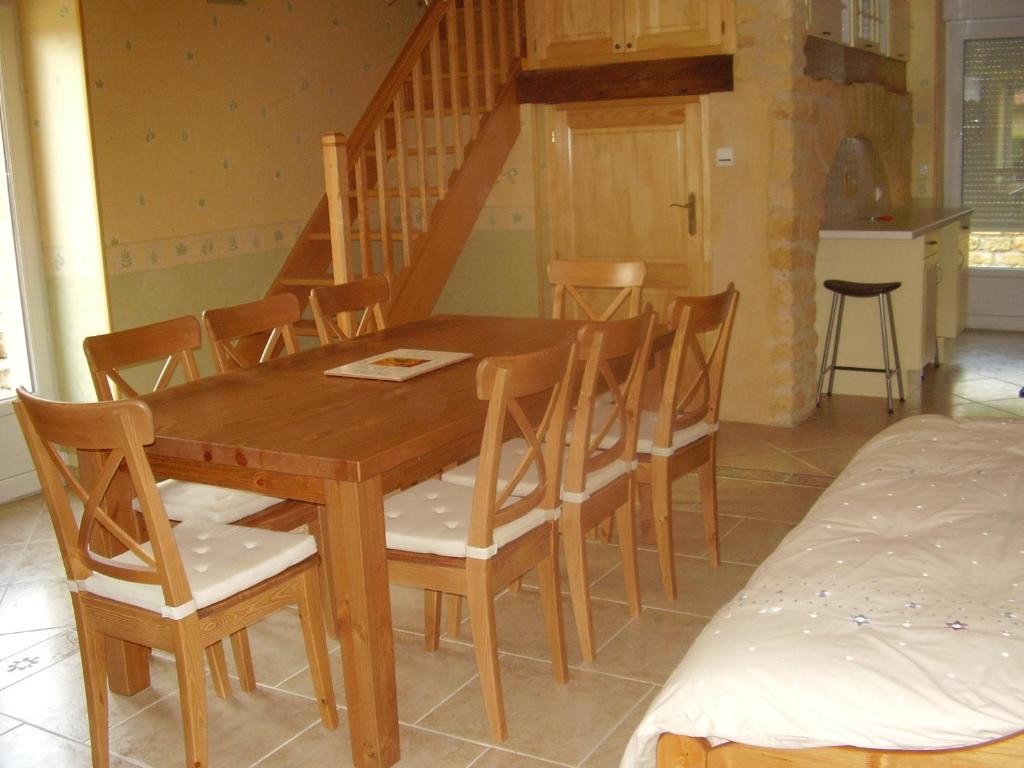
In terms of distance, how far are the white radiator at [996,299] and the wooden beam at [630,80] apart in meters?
3.54

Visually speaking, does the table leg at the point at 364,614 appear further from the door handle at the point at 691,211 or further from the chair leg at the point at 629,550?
the door handle at the point at 691,211

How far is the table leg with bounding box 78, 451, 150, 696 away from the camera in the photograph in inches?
113

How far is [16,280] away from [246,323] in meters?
1.92

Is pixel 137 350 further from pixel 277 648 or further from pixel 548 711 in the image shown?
pixel 548 711

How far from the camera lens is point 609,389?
324cm

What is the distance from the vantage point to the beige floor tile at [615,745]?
104 inches

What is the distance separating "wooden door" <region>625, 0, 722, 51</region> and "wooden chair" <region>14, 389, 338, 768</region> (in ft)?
12.0

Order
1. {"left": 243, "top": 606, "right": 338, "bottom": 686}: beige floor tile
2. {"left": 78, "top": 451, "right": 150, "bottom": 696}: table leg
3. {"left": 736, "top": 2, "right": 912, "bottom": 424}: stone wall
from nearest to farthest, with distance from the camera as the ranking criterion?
{"left": 78, "top": 451, "right": 150, "bottom": 696}: table leg < {"left": 243, "top": 606, "right": 338, "bottom": 686}: beige floor tile < {"left": 736, "top": 2, "right": 912, "bottom": 424}: stone wall

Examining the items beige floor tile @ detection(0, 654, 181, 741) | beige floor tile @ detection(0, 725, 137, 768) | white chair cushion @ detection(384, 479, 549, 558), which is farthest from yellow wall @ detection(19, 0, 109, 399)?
white chair cushion @ detection(384, 479, 549, 558)

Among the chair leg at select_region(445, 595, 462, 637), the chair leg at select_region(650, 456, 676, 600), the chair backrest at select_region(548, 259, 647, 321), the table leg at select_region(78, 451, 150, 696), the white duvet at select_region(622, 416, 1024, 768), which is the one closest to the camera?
the white duvet at select_region(622, 416, 1024, 768)

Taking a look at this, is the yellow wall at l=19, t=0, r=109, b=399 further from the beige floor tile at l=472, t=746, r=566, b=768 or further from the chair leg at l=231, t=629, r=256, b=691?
the beige floor tile at l=472, t=746, r=566, b=768

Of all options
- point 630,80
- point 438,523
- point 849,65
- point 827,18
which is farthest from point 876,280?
point 438,523

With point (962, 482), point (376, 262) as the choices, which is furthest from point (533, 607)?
point (376, 262)

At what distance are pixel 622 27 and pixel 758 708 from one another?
178 inches
